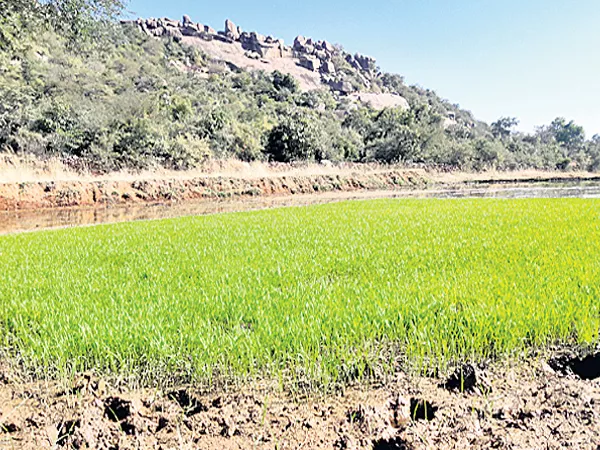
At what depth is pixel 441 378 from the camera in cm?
254

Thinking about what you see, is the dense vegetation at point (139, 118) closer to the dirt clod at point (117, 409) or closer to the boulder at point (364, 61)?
the dirt clod at point (117, 409)

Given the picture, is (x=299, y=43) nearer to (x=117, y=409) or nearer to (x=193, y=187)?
(x=193, y=187)

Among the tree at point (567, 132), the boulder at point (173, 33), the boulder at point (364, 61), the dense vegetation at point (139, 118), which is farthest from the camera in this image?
the boulder at point (364, 61)

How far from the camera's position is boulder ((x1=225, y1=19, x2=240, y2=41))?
13625cm

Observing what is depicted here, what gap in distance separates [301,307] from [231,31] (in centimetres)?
15308

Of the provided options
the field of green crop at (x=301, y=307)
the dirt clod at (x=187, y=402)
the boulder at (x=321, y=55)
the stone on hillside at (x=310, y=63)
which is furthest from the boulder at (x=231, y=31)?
the dirt clod at (x=187, y=402)

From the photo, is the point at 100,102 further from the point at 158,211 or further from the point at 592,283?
the point at 592,283

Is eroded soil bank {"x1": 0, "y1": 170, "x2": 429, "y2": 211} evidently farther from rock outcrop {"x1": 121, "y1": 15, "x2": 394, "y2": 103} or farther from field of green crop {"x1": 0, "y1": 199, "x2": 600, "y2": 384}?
rock outcrop {"x1": 121, "y1": 15, "x2": 394, "y2": 103}

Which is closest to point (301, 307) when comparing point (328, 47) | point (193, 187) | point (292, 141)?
point (193, 187)

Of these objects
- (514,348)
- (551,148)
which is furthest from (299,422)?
(551,148)

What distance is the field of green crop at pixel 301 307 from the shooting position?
272 centimetres

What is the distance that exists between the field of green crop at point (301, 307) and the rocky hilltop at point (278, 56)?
112 m

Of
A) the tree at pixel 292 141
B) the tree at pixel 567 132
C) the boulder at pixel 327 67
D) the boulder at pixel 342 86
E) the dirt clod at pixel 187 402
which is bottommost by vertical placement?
the dirt clod at pixel 187 402

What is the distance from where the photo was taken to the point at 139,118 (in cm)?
3145
